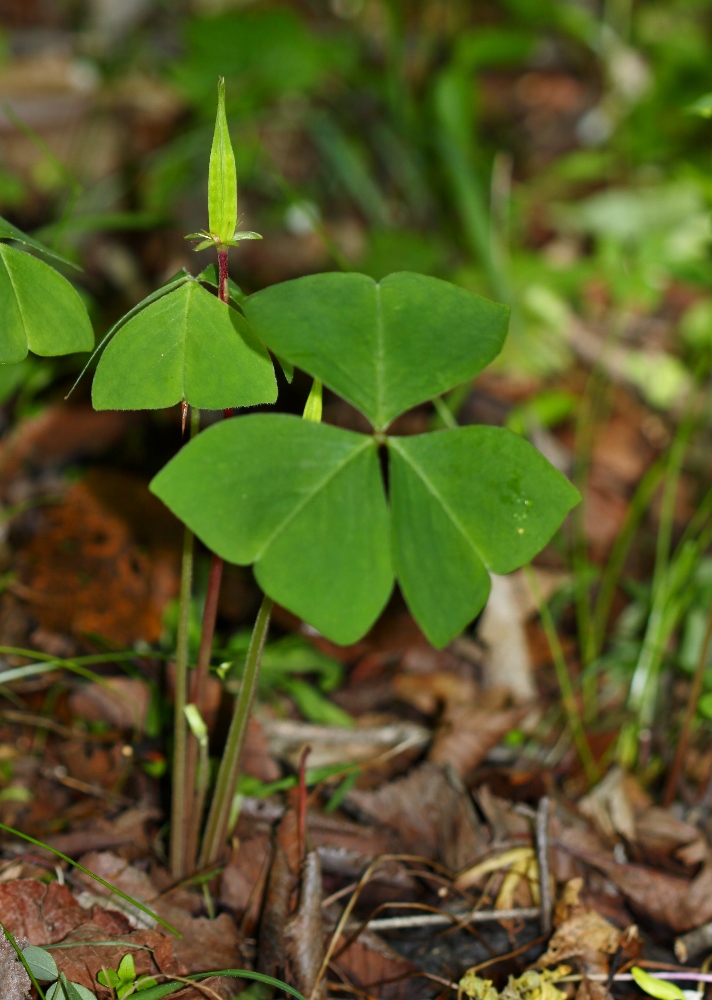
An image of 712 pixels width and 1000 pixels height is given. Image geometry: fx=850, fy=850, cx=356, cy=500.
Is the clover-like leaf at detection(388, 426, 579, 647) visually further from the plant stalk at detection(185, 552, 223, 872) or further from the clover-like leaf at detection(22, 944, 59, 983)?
the clover-like leaf at detection(22, 944, 59, 983)

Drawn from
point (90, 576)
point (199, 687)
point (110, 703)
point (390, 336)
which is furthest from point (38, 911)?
point (390, 336)

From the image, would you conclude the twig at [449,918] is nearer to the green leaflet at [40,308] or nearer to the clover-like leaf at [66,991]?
the clover-like leaf at [66,991]

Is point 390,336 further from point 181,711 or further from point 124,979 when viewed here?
point 124,979

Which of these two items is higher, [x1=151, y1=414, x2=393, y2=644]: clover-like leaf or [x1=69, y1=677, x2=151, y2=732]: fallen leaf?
[x1=151, y1=414, x2=393, y2=644]: clover-like leaf

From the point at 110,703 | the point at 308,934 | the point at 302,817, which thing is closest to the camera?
the point at 308,934

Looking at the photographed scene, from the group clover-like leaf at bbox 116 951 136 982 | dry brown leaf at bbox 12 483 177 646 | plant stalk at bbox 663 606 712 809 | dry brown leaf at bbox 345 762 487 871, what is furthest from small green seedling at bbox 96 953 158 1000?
plant stalk at bbox 663 606 712 809

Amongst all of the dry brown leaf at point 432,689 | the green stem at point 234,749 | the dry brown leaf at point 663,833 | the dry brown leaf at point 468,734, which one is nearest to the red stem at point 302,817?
the green stem at point 234,749
